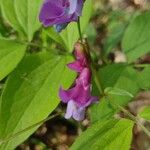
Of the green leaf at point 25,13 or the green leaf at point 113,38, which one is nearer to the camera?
the green leaf at point 25,13

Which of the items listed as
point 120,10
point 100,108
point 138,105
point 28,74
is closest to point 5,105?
point 28,74

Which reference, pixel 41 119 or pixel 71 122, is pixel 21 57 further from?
pixel 71 122

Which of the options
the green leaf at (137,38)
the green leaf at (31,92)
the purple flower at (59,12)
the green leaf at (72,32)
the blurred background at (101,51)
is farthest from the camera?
the blurred background at (101,51)

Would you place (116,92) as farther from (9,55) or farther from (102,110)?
(9,55)

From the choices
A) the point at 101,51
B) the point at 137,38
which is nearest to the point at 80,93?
the point at 137,38

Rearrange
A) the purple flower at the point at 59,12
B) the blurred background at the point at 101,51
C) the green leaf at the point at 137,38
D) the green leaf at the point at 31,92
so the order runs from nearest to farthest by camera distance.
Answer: the purple flower at the point at 59,12
the green leaf at the point at 31,92
the green leaf at the point at 137,38
the blurred background at the point at 101,51

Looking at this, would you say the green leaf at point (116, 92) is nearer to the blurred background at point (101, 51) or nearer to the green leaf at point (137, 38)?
the green leaf at point (137, 38)

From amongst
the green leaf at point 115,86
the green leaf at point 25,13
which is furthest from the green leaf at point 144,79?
the green leaf at point 25,13

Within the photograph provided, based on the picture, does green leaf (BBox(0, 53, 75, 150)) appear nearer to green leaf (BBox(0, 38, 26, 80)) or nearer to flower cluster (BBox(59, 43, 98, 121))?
green leaf (BBox(0, 38, 26, 80))
